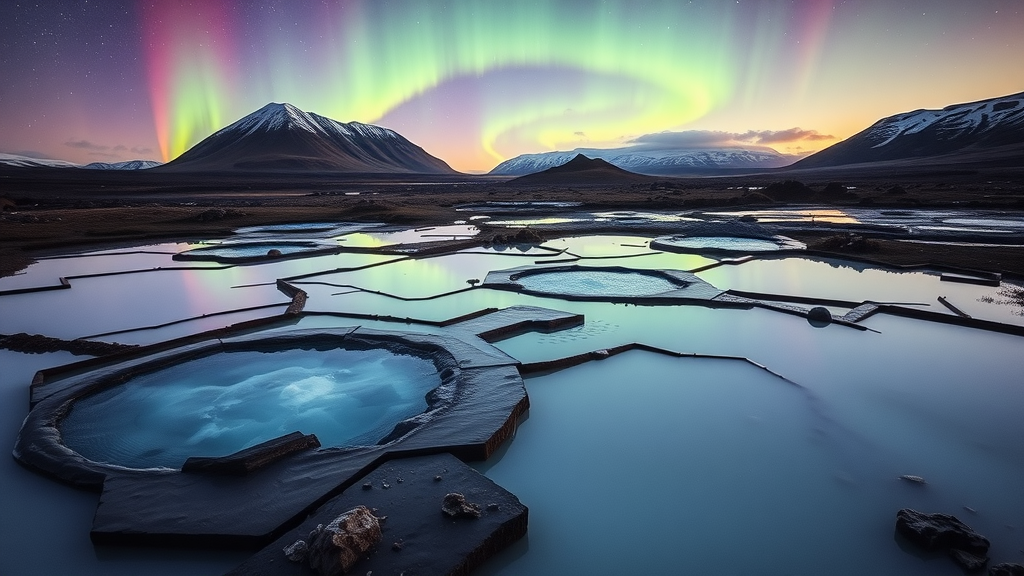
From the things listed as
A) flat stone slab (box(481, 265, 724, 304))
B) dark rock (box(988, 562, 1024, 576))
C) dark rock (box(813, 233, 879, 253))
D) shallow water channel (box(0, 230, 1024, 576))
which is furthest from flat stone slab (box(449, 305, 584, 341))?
dark rock (box(813, 233, 879, 253))

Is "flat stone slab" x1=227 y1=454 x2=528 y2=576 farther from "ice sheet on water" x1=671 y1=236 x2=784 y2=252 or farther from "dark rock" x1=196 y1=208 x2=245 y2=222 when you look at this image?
"dark rock" x1=196 y1=208 x2=245 y2=222

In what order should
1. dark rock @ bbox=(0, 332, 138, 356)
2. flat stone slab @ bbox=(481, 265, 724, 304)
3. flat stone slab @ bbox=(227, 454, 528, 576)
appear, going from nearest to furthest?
flat stone slab @ bbox=(227, 454, 528, 576), dark rock @ bbox=(0, 332, 138, 356), flat stone slab @ bbox=(481, 265, 724, 304)

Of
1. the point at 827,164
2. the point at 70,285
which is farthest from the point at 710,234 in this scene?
the point at 827,164

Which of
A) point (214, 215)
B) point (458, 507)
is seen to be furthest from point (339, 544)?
point (214, 215)

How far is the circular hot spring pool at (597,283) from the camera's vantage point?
815 centimetres

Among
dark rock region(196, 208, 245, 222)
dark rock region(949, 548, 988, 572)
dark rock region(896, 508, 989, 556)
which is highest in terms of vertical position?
dark rock region(196, 208, 245, 222)

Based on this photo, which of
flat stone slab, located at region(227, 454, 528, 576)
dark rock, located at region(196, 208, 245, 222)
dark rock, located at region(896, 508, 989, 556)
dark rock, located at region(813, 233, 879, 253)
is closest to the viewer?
flat stone slab, located at region(227, 454, 528, 576)

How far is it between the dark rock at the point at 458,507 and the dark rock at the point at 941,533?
7.54ft

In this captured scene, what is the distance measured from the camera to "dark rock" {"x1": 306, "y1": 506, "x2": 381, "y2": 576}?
7.54 feet

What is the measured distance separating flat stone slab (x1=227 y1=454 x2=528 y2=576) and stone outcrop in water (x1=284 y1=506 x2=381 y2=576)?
42 millimetres

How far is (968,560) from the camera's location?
258cm

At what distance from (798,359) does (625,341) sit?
1.75m

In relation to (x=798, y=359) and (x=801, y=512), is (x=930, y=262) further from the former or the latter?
(x=801, y=512)

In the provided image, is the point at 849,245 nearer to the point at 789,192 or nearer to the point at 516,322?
the point at 516,322
